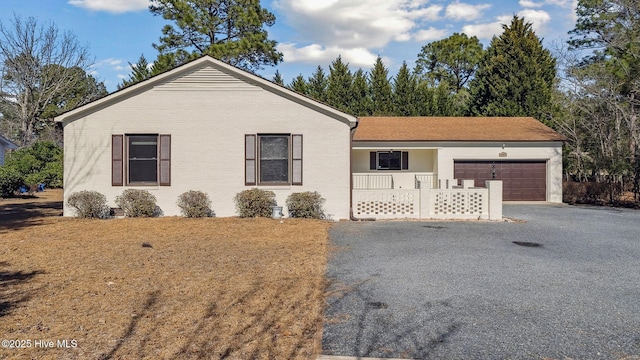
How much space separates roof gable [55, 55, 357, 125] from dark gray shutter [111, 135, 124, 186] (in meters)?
1.13

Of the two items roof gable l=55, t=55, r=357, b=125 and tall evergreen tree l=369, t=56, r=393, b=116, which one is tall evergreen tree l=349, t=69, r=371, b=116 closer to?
tall evergreen tree l=369, t=56, r=393, b=116

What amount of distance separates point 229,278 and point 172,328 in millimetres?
1904

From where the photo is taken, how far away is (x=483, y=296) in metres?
5.25

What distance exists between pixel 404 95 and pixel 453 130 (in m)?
9.90

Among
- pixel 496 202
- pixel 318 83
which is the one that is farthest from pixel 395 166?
pixel 318 83

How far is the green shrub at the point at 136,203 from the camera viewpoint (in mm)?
12398

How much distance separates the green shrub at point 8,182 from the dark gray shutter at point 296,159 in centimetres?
1590

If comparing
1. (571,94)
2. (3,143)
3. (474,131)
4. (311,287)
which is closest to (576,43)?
(571,94)

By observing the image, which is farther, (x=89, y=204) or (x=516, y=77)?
(x=516, y=77)

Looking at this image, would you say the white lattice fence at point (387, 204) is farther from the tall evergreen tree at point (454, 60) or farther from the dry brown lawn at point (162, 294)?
the tall evergreen tree at point (454, 60)

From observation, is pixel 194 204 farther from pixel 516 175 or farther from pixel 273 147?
pixel 516 175

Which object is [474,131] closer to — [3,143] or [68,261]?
[68,261]

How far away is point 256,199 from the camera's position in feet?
40.6

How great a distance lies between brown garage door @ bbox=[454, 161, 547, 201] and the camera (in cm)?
1894
